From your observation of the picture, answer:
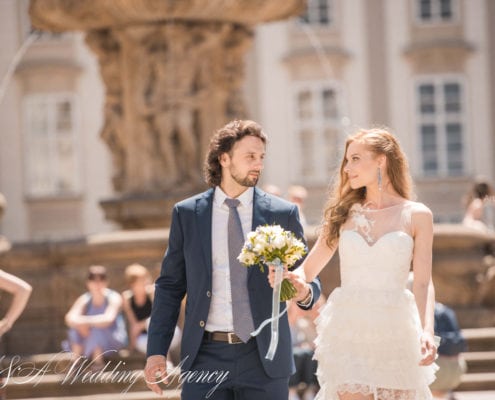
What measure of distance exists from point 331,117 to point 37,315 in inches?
835

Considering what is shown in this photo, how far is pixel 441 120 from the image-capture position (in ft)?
103

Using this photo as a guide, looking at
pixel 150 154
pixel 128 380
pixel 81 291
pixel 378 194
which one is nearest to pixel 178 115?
pixel 150 154

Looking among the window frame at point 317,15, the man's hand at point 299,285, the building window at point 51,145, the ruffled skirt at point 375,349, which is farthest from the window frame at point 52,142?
the man's hand at point 299,285

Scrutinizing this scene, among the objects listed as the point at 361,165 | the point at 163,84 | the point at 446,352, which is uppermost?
the point at 163,84

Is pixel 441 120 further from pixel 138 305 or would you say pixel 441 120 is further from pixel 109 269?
pixel 138 305

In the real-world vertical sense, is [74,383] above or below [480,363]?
above

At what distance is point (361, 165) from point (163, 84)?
26.8ft

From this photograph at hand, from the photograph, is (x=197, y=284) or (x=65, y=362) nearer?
(x=197, y=284)

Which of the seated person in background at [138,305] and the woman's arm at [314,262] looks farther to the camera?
the seated person in background at [138,305]

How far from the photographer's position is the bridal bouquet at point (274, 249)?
15.8ft

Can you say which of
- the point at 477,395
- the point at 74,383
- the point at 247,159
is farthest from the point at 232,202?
the point at 477,395

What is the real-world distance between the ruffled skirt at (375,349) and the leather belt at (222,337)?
419 mm

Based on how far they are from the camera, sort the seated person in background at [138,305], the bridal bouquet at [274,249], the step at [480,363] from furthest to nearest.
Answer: the step at [480,363]
the seated person in background at [138,305]
the bridal bouquet at [274,249]

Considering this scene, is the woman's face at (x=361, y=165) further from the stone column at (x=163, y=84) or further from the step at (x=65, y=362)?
the stone column at (x=163, y=84)
